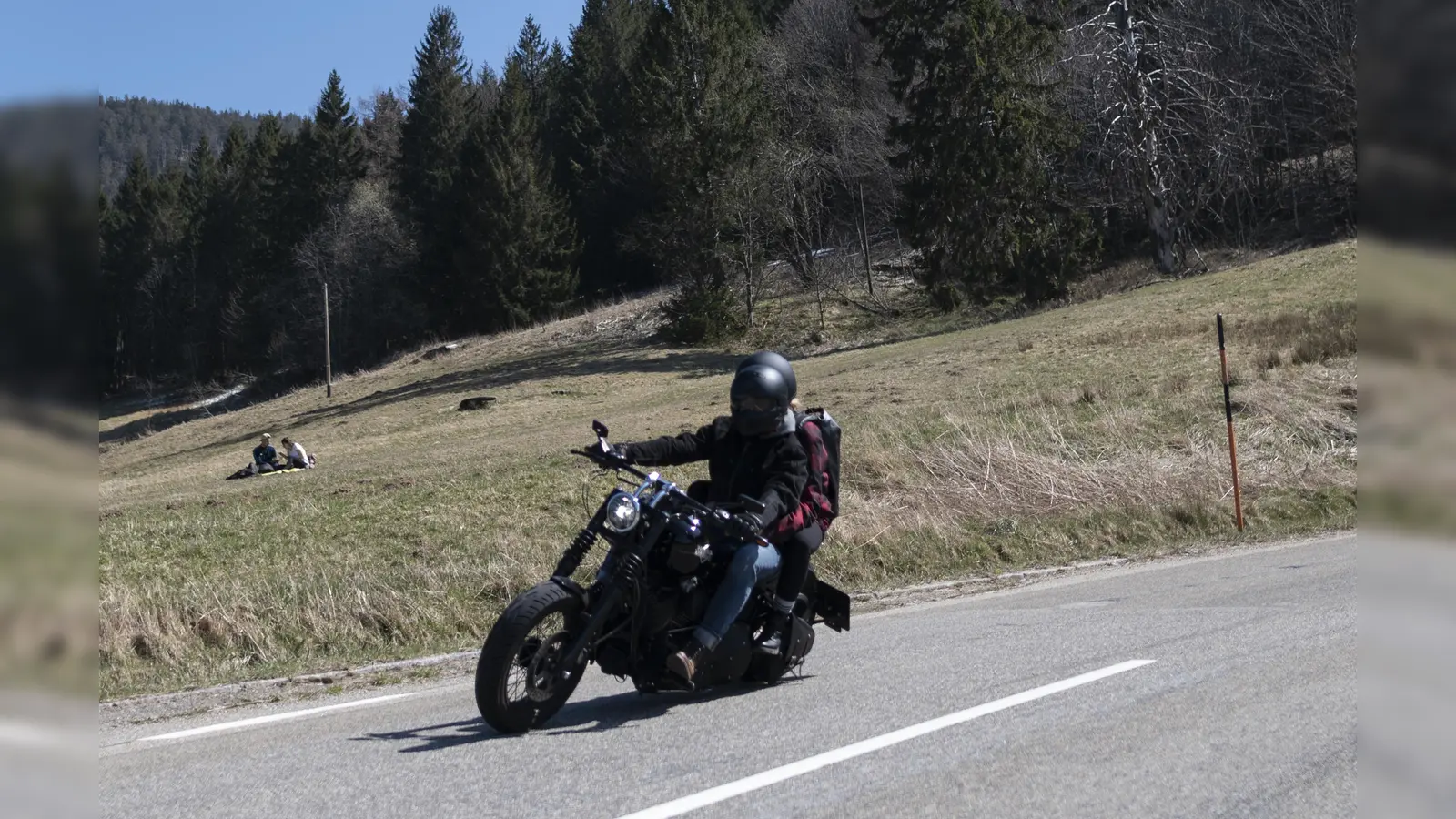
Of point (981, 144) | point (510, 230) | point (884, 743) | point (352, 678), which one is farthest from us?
point (510, 230)

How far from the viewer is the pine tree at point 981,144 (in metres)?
51.9

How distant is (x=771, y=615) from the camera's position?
26.7 ft

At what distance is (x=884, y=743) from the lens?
21.1 ft

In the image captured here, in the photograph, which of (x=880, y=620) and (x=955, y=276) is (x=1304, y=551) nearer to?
(x=880, y=620)

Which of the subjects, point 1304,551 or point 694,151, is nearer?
point 1304,551

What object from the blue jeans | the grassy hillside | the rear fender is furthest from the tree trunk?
the blue jeans

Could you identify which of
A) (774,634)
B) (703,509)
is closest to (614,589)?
(703,509)

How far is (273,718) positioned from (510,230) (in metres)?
73.9

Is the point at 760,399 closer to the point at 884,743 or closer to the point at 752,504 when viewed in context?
the point at 752,504

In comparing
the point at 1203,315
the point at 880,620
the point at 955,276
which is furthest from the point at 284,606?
the point at 955,276
